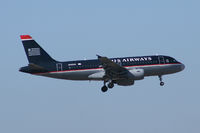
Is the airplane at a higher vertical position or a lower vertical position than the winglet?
lower

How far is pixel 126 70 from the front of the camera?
75.6 metres

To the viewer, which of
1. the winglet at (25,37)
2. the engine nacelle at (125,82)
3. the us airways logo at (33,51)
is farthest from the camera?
the winglet at (25,37)

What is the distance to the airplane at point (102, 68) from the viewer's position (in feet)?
248

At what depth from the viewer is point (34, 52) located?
263 feet

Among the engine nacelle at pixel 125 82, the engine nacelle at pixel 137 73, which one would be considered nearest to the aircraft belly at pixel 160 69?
the engine nacelle at pixel 137 73

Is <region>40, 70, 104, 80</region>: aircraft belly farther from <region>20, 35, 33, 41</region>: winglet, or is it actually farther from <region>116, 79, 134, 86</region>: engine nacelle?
<region>20, 35, 33, 41</region>: winglet

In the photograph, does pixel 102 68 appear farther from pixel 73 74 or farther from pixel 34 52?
pixel 34 52

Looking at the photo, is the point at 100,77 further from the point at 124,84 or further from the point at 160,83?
the point at 160,83

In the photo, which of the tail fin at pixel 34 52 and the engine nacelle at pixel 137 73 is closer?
the engine nacelle at pixel 137 73

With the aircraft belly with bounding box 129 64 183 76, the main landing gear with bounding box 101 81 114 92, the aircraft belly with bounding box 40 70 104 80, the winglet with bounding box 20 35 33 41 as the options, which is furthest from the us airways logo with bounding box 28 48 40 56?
the aircraft belly with bounding box 129 64 183 76

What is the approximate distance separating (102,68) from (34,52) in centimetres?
1276

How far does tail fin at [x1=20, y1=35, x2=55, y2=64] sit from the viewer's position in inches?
3105

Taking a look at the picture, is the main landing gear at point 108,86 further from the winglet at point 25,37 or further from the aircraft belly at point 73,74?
the winglet at point 25,37

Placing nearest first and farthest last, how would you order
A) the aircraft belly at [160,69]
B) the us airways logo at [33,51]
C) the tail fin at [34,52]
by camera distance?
the aircraft belly at [160,69] → the tail fin at [34,52] → the us airways logo at [33,51]
